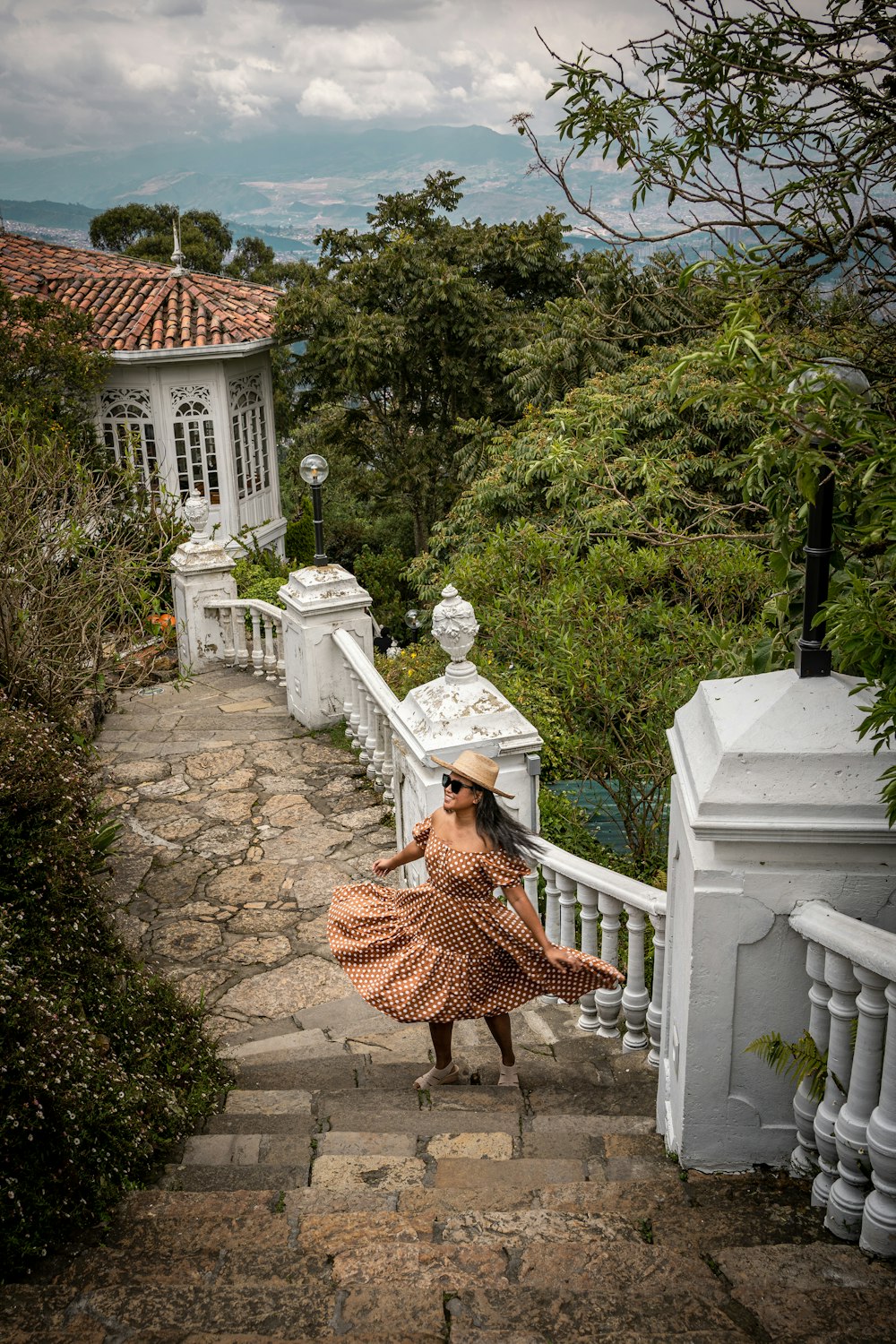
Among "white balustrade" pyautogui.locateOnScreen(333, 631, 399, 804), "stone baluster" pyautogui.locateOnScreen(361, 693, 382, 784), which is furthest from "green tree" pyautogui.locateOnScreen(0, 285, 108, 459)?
"stone baluster" pyautogui.locateOnScreen(361, 693, 382, 784)

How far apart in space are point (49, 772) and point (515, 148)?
145 metres

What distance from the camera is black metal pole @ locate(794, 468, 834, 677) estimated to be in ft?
9.81

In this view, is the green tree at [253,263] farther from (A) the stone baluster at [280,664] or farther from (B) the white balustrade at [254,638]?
(A) the stone baluster at [280,664]

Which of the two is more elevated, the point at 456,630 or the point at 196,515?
the point at 456,630

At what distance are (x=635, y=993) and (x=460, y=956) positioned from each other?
775 mm

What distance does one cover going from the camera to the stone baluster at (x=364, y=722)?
323 inches

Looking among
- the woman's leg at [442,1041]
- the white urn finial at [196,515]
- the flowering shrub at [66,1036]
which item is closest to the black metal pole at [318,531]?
the white urn finial at [196,515]

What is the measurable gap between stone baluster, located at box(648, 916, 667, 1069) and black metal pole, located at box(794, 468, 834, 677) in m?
1.46

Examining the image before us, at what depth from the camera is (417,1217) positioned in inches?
127

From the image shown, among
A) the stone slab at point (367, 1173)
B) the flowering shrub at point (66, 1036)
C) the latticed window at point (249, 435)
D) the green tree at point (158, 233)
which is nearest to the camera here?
the flowering shrub at point (66, 1036)

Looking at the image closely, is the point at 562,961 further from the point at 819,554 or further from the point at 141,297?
the point at 141,297

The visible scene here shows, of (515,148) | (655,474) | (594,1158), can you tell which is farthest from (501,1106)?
(515,148)

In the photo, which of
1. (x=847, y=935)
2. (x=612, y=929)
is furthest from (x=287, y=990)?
(x=847, y=935)

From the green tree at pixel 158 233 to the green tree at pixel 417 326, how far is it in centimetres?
1133
